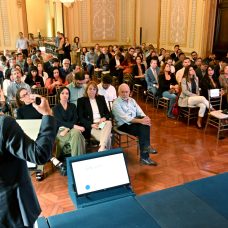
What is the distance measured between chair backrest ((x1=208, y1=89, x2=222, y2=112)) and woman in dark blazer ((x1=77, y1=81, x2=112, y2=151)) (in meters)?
2.19

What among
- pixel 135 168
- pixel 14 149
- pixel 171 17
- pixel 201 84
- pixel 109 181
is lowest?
pixel 135 168

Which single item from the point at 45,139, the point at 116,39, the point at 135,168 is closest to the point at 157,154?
the point at 135,168

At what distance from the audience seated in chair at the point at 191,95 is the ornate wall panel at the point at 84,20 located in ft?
27.7

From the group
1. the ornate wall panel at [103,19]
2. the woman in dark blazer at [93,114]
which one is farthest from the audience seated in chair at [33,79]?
the ornate wall panel at [103,19]

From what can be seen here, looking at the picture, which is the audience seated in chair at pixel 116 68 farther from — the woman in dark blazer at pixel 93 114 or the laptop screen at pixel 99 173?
the laptop screen at pixel 99 173

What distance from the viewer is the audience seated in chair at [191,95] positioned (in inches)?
230

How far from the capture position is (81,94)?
17.0 feet

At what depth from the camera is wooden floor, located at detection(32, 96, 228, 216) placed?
11.8ft

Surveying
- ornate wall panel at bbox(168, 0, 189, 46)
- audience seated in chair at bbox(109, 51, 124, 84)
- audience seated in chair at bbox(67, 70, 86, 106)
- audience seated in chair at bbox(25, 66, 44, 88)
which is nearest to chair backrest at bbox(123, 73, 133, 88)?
audience seated in chair at bbox(109, 51, 124, 84)

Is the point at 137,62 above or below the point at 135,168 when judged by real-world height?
above

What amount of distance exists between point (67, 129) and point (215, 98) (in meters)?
3.17

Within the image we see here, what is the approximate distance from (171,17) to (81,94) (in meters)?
7.55

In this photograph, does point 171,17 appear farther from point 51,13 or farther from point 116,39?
point 51,13

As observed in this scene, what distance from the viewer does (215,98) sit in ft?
19.0
